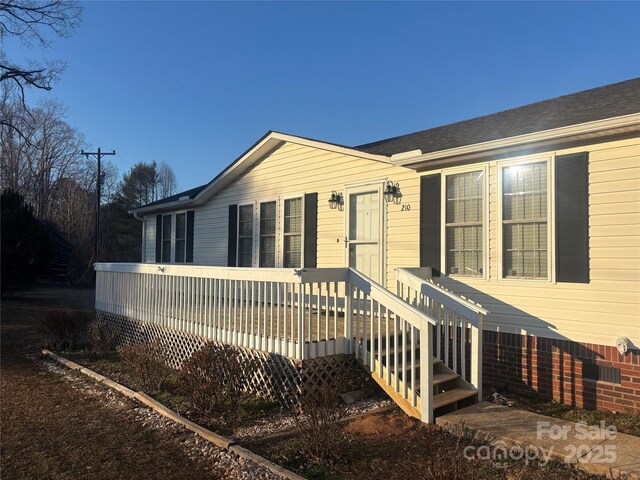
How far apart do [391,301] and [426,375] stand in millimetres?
890

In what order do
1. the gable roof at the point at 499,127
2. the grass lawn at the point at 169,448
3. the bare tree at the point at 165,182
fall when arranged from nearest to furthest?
the grass lawn at the point at 169,448 → the gable roof at the point at 499,127 → the bare tree at the point at 165,182

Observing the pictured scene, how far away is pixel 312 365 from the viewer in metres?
5.28

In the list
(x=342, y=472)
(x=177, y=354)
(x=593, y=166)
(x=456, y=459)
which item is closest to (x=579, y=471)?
(x=456, y=459)

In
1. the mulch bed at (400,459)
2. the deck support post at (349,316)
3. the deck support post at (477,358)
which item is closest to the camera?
the mulch bed at (400,459)

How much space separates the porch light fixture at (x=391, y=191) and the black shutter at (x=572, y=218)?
2571 mm

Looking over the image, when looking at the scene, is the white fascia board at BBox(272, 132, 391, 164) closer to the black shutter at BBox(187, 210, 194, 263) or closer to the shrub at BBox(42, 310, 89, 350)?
the black shutter at BBox(187, 210, 194, 263)

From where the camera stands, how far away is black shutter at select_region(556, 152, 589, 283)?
212 inches

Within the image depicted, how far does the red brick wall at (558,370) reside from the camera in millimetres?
5082

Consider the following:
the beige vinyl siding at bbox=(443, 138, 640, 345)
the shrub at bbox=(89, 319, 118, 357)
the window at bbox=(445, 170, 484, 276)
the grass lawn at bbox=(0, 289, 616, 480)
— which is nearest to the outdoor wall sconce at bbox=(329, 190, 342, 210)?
the window at bbox=(445, 170, 484, 276)

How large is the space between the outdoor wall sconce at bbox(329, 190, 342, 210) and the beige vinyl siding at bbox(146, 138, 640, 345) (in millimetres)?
103

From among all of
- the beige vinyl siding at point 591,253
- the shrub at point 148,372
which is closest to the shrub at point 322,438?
the shrub at point 148,372

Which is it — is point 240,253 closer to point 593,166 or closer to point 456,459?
point 593,166

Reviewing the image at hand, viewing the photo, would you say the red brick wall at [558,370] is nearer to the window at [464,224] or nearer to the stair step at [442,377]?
the window at [464,224]

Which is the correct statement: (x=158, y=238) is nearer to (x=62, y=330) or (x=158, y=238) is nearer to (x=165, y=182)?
(x=62, y=330)
